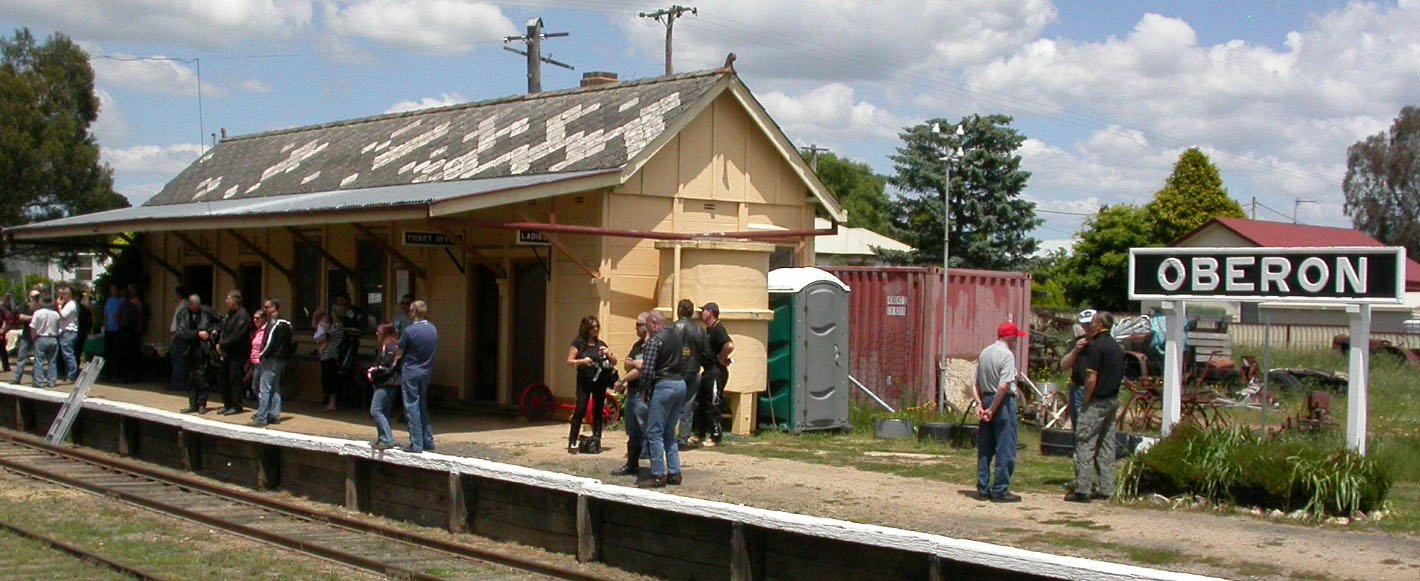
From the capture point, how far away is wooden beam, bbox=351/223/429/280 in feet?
59.3

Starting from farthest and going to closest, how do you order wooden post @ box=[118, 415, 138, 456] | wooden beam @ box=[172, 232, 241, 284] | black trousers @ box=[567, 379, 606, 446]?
wooden beam @ box=[172, 232, 241, 284] < wooden post @ box=[118, 415, 138, 456] < black trousers @ box=[567, 379, 606, 446]

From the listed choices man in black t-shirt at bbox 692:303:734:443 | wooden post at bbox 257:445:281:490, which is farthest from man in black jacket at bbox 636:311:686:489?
wooden post at bbox 257:445:281:490

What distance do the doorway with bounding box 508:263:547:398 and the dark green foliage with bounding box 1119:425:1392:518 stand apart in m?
8.26

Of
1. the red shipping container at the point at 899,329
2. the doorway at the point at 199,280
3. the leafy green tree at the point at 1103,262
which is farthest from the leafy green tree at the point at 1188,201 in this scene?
the doorway at the point at 199,280

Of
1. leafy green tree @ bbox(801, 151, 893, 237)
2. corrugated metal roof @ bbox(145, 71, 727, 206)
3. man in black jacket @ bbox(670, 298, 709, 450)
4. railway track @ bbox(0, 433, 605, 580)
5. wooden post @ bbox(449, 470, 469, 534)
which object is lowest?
railway track @ bbox(0, 433, 605, 580)

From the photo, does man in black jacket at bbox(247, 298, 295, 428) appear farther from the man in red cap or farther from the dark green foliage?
the dark green foliage

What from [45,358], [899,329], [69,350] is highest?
[899,329]

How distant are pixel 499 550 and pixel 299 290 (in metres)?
11.8

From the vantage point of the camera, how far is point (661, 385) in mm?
12055

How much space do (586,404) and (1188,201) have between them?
41.1 metres

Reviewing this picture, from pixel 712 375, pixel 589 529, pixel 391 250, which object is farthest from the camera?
pixel 391 250

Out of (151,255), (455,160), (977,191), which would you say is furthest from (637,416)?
(977,191)

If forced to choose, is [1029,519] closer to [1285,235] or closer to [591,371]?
[591,371]

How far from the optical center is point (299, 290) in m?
22.0
